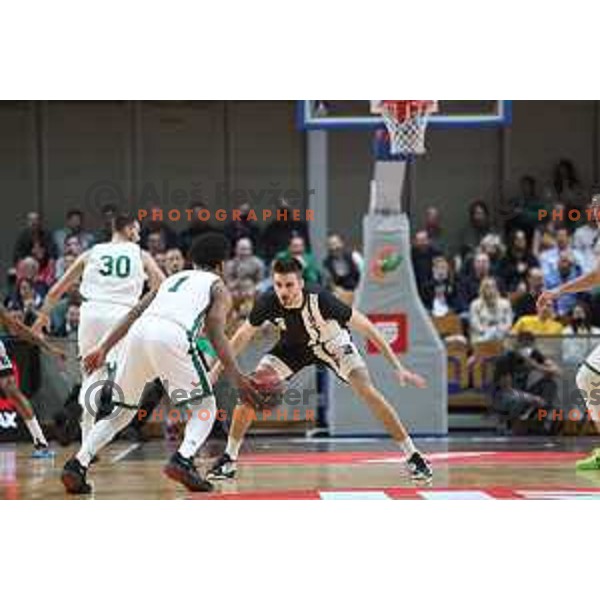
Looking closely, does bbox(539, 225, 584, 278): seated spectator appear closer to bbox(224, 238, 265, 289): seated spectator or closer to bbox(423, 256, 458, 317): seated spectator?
bbox(423, 256, 458, 317): seated spectator

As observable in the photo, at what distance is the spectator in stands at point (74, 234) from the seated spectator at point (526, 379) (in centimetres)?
606

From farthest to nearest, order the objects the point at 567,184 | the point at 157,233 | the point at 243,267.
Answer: the point at 567,184
the point at 157,233
the point at 243,267

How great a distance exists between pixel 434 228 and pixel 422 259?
93.3 inches

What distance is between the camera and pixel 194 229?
61.3 feet

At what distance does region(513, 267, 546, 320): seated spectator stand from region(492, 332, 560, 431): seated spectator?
1037 millimetres

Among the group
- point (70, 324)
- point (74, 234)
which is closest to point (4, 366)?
point (70, 324)

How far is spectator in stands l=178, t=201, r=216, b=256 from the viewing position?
1838cm

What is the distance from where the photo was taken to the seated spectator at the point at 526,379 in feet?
53.6

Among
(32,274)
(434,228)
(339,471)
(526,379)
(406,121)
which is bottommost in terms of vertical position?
(339,471)

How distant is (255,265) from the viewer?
57.4ft

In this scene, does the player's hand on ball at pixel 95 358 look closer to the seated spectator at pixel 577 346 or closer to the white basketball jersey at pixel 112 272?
the white basketball jersey at pixel 112 272

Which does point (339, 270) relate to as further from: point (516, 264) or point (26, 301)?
point (26, 301)
